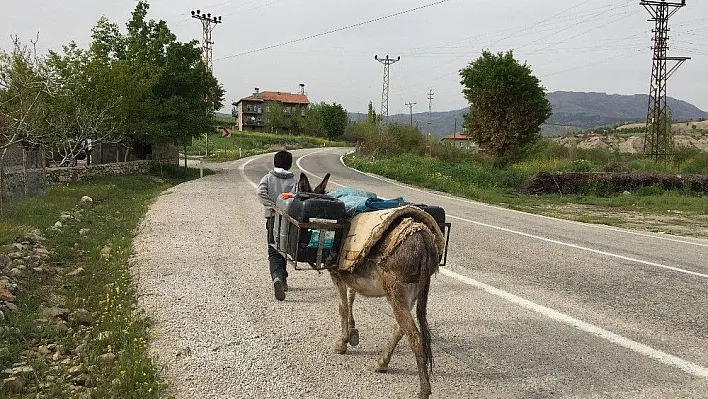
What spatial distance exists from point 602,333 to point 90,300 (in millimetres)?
6044

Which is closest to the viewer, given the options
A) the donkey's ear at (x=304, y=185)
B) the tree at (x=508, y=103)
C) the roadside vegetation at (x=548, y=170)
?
the donkey's ear at (x=304, y=185)

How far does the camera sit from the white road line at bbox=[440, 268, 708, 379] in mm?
5207

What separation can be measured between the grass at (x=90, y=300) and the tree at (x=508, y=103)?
91.3 ft

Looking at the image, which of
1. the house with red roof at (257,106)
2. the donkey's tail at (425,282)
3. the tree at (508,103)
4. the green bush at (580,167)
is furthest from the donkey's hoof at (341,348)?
the house with red roof at (257,106)

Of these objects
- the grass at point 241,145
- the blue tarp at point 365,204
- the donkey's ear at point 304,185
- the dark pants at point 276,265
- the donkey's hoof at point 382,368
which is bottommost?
the donkey's hoof at point 382,368

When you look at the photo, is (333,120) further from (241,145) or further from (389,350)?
(389,350)

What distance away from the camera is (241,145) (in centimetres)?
8188

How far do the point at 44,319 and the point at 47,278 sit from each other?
7.92 feet

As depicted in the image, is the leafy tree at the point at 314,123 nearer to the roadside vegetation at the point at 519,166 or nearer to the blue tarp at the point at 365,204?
the roadside vegetation at the point at 519,166

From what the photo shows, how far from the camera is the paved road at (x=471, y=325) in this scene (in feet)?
16.1

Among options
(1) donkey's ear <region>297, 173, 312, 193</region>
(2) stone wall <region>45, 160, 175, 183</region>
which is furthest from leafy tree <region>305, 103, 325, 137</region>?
(1) donkey's ear <region>297, 173, 312, 193</region>

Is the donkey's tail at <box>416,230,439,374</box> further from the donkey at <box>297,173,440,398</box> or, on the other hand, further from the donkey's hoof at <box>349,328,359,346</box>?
the donkey's hoof at <box>349,328,359,346</box>

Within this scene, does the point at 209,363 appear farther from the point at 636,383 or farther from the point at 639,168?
the point at 639,168

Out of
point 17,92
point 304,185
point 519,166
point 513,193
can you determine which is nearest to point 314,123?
point 519,166
